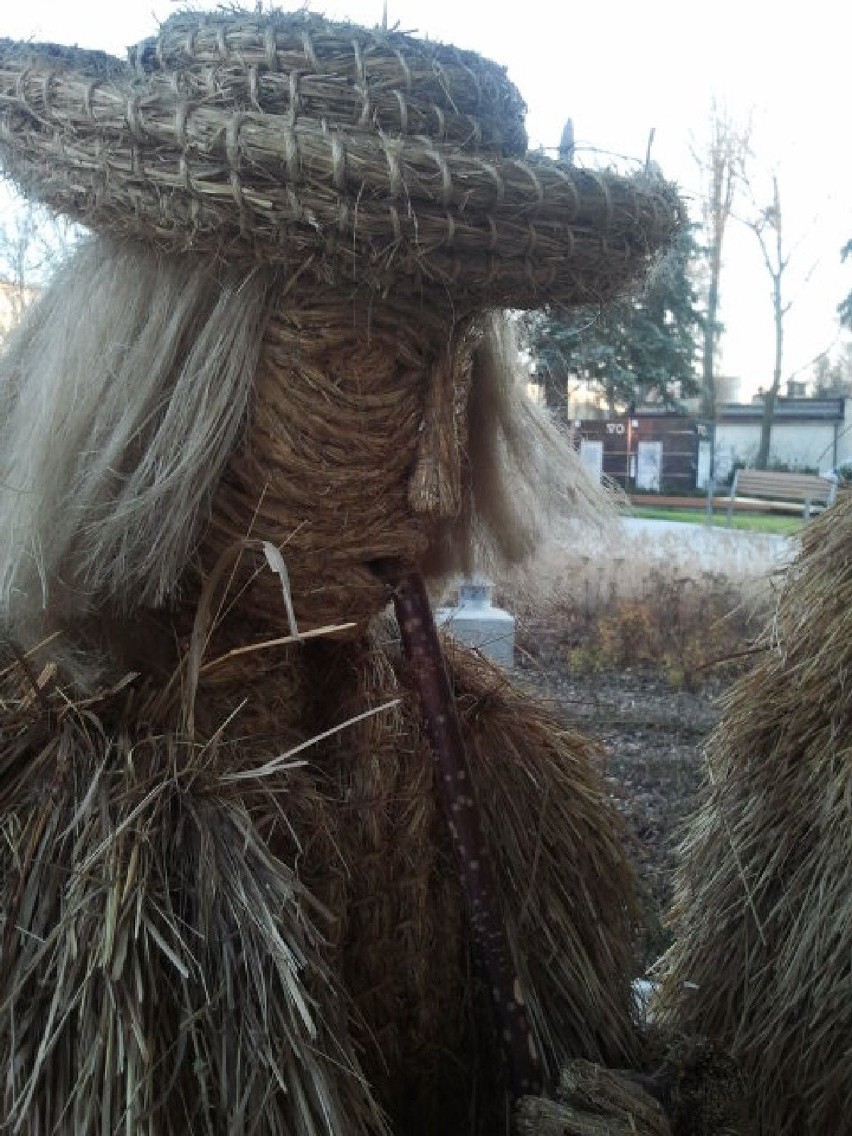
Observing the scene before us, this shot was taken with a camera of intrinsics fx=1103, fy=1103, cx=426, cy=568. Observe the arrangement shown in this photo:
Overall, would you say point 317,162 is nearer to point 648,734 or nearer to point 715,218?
point 648,734

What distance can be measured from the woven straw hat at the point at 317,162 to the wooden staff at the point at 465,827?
0.28 m

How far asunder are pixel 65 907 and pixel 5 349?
1.45 ft

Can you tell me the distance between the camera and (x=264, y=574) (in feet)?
2.81

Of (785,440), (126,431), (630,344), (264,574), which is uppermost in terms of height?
(630,344)

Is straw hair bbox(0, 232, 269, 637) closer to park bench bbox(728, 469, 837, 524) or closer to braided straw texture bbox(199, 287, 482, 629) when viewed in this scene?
braided straw texture bbox(199, 287, 482, 629)

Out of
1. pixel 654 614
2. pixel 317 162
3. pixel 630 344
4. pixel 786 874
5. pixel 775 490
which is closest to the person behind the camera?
pixel 317 162

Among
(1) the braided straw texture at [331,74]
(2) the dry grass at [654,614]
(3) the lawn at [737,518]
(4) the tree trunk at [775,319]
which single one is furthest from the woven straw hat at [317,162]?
(4) the tree trunk at [775,319]

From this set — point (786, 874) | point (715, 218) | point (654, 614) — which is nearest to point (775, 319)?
point (715, 218)

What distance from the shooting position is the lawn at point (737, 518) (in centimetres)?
552

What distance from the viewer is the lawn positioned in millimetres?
5516

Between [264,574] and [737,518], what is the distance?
6.12 meters

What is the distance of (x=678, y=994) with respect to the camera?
1229 mm

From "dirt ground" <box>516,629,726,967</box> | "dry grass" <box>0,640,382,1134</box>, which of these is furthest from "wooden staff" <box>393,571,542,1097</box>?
"dirt ground" <box>516,629,726,967</box>

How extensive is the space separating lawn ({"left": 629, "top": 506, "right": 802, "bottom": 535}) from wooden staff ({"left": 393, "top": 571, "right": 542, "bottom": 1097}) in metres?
3.57
